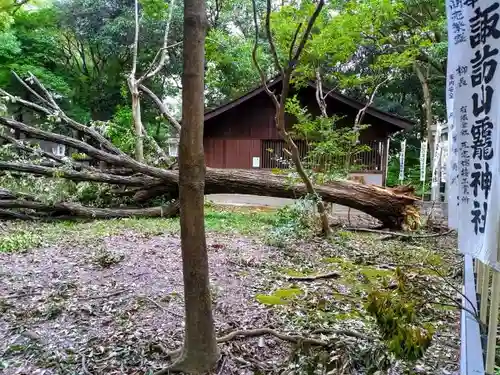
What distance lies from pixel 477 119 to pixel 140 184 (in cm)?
755

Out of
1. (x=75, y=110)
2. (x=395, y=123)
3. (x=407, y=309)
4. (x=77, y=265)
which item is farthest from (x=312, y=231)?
(x=75, y=110)

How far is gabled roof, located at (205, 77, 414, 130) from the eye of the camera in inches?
477

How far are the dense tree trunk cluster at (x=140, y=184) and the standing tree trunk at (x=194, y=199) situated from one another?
595 cm

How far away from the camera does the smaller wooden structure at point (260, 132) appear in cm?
1291

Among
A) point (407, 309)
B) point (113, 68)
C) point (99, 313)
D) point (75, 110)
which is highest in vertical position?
point (113, 68)

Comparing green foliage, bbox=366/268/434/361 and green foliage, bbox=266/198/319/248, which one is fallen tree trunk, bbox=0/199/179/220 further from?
green foliage, bbox=366/268/434/361

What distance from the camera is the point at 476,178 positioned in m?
2.05

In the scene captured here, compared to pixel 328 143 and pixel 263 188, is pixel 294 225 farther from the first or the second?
pixel 328 143

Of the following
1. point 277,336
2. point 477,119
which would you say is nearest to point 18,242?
point 277,336

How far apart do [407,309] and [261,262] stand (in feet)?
11.0

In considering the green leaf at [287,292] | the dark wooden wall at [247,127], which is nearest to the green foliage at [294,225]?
the green leaf at [287,292]

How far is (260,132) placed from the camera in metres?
13.6

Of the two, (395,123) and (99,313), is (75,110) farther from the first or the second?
(99,313)

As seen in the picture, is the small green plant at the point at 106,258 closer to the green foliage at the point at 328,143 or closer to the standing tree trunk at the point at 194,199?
the standing tree trunk at the point at 194,199
